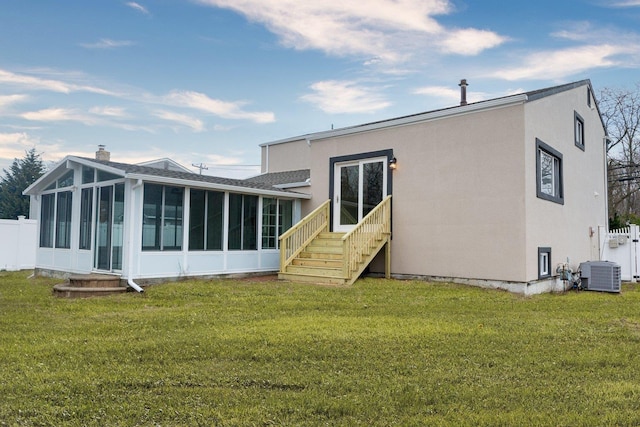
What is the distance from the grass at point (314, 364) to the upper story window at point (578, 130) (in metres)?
6.98

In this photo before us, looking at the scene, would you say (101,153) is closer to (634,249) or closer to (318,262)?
(318,262)

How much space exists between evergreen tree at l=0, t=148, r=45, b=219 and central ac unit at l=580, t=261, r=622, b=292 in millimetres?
31687

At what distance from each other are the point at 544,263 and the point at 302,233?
5.71 m

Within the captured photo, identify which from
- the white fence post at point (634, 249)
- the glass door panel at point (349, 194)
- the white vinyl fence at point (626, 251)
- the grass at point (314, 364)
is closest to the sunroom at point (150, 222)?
the glass door panel at point (349, 194)

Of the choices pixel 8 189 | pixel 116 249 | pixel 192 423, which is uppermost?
pixel 8 189

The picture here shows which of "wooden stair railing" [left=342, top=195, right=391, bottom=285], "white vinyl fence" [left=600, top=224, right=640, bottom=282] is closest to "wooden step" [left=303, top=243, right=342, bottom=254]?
"wooden stair railing" [left=342, top=195, right=391, bottom=285]

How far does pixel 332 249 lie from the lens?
1094 cm

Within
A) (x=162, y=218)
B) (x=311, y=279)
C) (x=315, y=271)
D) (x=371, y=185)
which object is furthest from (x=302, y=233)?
(x=162, y=218)

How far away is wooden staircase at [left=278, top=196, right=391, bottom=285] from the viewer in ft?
32.4

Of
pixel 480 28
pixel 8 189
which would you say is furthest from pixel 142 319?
pixel 8 189

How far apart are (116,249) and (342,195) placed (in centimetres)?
579

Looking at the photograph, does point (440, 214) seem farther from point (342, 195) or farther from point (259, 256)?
point (259, 256)

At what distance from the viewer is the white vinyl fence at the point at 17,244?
14352mm

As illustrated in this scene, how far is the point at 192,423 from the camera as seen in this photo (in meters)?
2.78
